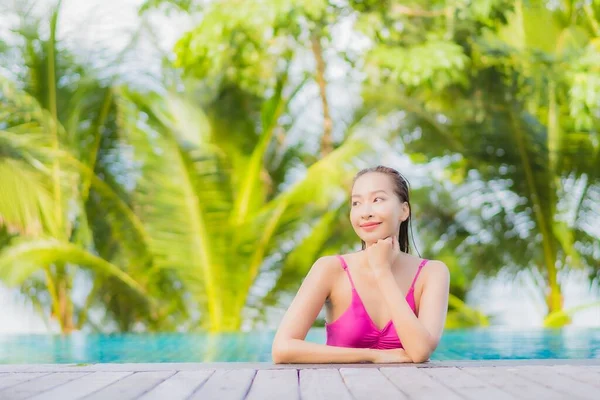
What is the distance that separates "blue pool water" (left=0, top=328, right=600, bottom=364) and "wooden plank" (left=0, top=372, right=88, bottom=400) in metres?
2.92

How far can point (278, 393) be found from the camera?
6.22 ft

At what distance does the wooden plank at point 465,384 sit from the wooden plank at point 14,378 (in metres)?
1.13

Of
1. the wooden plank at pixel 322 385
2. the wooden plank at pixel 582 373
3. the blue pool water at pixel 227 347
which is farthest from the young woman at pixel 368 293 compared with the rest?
the blue pool water at pixel 227 347

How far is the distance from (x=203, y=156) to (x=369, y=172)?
6051mm

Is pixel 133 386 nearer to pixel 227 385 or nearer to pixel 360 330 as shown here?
pixel 227 385

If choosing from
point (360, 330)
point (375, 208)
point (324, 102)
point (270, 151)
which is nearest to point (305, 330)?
point (360, 330)

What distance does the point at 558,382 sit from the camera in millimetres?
2041

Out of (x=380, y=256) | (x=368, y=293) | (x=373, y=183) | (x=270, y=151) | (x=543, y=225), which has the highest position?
(x=270, y=151)

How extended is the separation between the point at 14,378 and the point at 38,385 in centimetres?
19

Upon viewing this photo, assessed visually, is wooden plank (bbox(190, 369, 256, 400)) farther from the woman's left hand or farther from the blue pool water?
the blue pool water

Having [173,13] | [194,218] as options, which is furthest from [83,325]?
[173,13]

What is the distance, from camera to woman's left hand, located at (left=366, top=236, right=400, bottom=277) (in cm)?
248

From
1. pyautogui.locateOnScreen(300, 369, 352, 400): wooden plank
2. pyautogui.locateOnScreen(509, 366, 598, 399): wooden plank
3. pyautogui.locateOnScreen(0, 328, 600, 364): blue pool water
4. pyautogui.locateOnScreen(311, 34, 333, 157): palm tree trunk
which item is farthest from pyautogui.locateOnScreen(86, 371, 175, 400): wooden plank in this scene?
pyautogui.locateOnScreen(311, 34, 333, 157): palm tree trunk

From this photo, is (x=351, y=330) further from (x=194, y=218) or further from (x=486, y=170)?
(x=486, y=170)
